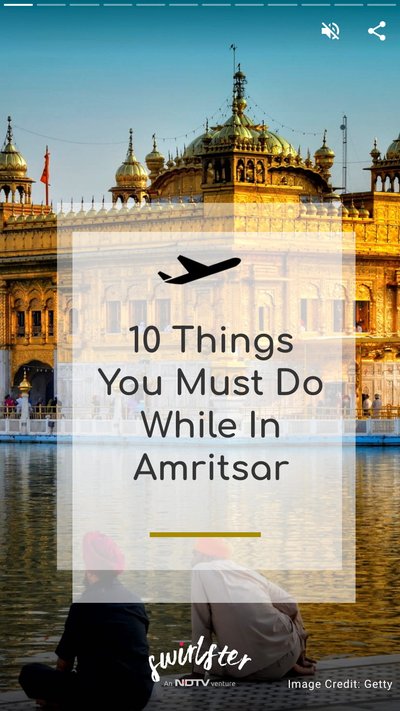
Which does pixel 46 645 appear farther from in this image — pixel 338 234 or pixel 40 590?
pixel 338 234

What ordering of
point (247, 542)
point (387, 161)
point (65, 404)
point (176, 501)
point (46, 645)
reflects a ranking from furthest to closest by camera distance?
point (387, 161)
point (65, 404)
point (176, 501)
point (247, 542)
point (46, 645)

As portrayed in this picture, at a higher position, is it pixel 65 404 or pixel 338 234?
pixel 338 234

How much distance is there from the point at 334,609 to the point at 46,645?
2.76 metres

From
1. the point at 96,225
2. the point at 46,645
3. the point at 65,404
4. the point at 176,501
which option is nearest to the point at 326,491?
the point at 176,501

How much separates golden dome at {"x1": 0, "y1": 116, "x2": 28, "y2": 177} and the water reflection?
38.0m

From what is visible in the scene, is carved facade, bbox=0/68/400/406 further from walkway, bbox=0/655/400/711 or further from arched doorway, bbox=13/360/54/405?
walkway, bbox=0/655/400/711

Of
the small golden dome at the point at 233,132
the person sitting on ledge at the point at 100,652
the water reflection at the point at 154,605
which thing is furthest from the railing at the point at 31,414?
the person sitting on ledge at the point at 100,652

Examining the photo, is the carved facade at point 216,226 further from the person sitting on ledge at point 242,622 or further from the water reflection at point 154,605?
the person sitting on ledge at point 242,622

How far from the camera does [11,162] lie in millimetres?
62719

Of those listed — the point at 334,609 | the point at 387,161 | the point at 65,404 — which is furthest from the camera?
the point at 387,161

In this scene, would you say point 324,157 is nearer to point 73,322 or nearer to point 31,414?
point 73,322

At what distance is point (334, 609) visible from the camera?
14.0m

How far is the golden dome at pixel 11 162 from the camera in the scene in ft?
205

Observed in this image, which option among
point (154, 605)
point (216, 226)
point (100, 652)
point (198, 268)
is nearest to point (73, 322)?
point (216, 226)
